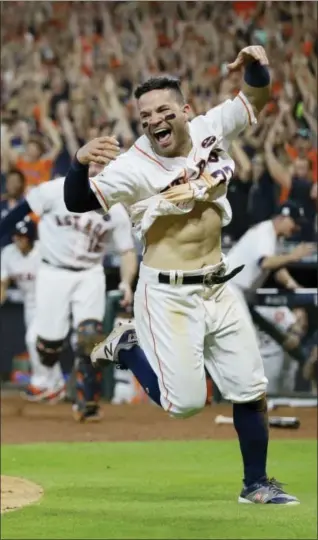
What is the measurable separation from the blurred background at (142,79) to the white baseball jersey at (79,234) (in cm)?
163

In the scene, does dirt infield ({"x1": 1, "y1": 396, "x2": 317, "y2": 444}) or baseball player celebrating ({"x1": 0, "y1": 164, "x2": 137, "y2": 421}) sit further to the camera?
baseball player celebrating ({"x1": 0, "y1": 164, "x2": 137, "y2": 421})

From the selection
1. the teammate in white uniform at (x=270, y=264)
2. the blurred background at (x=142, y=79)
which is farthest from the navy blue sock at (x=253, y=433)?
the blurred background at (x=142, y=79)

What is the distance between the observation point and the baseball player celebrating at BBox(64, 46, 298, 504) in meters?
5.43

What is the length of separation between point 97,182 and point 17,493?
3302mm

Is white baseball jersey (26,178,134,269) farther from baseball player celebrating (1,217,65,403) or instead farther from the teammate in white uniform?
baseball player celebrating (1,217,65,403)

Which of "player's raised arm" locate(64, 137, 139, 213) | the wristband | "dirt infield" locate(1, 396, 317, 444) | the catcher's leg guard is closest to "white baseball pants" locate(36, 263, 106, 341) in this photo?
the catcher's leg guard

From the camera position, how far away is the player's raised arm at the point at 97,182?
5.00m

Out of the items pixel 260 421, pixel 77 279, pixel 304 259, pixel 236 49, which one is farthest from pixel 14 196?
pixel 260 421

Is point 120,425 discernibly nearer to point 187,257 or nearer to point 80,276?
point 80,276

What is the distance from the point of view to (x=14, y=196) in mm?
12594

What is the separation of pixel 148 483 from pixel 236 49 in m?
8.01

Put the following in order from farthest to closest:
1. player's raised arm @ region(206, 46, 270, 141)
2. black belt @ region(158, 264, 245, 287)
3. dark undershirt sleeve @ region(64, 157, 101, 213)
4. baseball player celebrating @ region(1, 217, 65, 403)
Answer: baseball player celebrating @ region(1, 217, 65, 403), black belt @ region(158, 264, 245, 287), player's raised arm @ region(206, 46, 270, 141), dark undershirt sleeve @ region(64, 157, 101, 213)

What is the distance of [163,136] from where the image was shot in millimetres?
5410

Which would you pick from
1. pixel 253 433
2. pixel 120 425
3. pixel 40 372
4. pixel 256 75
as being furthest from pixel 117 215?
pixel 256 75
